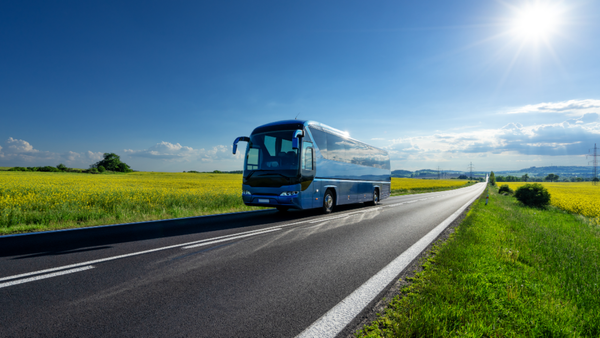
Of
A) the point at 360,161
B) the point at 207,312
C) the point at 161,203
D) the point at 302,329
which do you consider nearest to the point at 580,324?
the point at 302,329

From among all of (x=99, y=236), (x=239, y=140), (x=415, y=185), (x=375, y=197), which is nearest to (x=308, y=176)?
(x=239, y=140)

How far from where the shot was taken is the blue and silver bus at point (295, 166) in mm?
10023

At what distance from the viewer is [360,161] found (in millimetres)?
14422

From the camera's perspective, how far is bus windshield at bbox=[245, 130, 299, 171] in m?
10.3

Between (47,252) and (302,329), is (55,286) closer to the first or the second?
(47,252)

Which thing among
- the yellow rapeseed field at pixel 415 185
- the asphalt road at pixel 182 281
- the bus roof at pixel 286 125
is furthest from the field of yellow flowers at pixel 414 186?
the asphalt road at pixel 182 281

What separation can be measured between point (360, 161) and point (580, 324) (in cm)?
1168

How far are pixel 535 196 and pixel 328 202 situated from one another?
18.0 m

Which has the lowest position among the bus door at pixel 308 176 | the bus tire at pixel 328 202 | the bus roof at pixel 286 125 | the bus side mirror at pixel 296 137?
the bus tire at pixel 328 202

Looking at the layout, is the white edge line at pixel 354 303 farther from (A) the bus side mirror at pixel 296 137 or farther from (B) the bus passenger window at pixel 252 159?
(B) the bus passenger window at pixel 252 159

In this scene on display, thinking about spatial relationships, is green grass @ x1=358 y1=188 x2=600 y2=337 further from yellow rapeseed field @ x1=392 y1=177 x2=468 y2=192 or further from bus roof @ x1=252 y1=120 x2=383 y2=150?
yellow rapeseed field @ x1=392 y1=177 x2=468 y2=192

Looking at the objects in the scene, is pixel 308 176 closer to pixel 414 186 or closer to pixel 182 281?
pixel 182 281

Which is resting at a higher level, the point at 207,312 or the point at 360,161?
the point at 360,161

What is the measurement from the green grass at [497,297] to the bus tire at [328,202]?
597 cm
